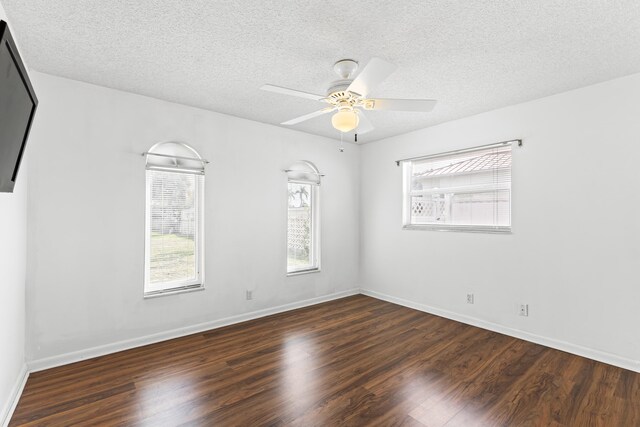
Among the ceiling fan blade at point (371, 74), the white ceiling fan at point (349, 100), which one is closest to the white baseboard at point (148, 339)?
the white ceiling fan at point (349, 100)

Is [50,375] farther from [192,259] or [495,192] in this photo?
[495,192]

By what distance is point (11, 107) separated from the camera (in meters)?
1.45

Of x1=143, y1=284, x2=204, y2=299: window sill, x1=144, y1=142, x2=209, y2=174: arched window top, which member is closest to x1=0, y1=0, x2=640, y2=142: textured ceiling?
x1=144, y1=142, x2=209, y2=174: arched window top

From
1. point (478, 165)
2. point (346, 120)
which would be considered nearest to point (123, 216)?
point (346, 120)

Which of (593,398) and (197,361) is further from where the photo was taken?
(197,361)

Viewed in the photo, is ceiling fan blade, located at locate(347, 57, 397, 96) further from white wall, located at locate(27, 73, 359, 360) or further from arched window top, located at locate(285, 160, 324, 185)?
arched window top, located at locate(285, 160, 324, 185)

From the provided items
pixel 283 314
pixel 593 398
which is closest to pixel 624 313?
pixel 593 398

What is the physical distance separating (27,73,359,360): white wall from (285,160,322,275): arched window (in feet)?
0.66

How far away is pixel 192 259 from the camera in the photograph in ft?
12.1

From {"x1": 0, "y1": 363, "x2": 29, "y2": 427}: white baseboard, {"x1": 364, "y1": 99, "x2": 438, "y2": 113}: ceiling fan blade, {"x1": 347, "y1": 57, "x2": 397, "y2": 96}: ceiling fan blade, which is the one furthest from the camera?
{"x1": 364, "y1": 99, "x2": 438, "y2": 113}: ceiling fan blade

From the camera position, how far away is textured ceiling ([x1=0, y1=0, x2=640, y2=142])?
1.91 m

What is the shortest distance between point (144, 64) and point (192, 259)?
205 cm

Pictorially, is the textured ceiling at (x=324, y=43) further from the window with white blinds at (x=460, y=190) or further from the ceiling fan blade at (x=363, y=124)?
the window with white blinds at (x=460, y=190)

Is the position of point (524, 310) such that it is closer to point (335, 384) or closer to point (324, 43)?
point (335, 384)
